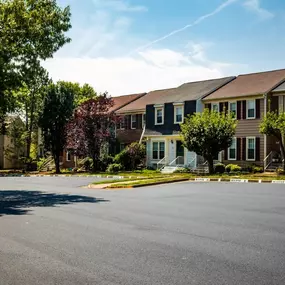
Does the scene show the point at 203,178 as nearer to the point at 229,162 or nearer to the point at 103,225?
the point at 229,162

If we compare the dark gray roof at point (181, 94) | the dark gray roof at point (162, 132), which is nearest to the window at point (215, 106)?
the dark gray roof at point (181, 94)

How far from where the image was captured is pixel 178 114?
37.5 meters

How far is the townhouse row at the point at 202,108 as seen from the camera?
1229 inches

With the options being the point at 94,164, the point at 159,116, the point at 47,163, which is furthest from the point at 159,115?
the point at 47,163

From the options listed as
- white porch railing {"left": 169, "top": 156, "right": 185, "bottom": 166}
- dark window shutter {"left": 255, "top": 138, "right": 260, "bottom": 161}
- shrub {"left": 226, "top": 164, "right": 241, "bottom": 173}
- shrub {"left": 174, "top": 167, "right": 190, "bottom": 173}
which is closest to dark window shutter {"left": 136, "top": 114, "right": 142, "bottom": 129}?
white porch railing {"left": 169, "top": 156, "right": 185, "bottom": 166}

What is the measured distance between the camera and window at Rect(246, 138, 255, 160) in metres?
31.8

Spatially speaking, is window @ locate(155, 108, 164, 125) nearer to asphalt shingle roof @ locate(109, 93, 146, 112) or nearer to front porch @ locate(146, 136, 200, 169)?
front porch @ locate(146, 136, 200, 169)

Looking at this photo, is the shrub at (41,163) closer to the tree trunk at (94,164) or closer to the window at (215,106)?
the tree trunk at (94,164)

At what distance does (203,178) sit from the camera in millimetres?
24484

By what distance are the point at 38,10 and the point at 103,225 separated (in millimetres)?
12990

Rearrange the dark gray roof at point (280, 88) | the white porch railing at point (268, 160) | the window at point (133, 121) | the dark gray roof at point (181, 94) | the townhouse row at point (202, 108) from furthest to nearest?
the window at point (133, 121)
the dark gray roof at point (181, 94)
the townhouse row at point (202, 108)
the dark gray roof at point (280, 88)
the white porch railing at point (268, 160)

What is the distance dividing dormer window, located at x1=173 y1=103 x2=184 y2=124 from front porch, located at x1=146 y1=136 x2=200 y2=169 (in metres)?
1.54

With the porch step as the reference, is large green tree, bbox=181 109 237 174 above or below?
above

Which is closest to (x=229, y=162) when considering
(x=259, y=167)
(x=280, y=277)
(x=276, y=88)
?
(x=259, y=167)
